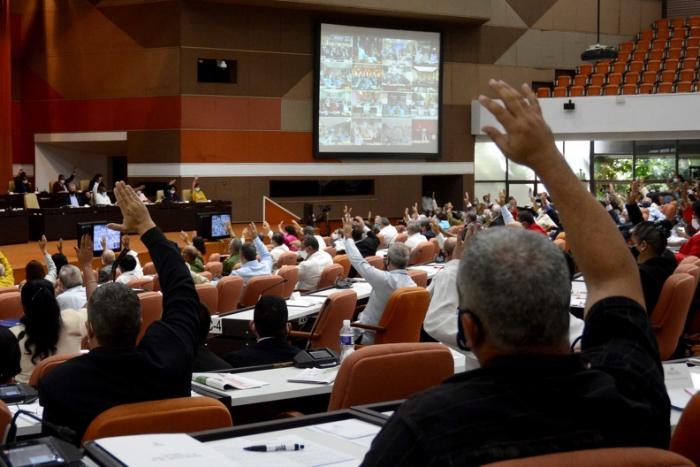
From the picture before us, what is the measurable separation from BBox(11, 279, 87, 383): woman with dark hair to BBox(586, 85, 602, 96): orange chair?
19262 mm

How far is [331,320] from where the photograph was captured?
272 inches

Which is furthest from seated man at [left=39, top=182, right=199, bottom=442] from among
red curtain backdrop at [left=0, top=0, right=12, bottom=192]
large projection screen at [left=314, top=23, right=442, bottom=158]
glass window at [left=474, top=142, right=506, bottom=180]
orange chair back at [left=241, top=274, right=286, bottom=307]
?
glass window at [left=474, top=142, right=506, bottom=180]

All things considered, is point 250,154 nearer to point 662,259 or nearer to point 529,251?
point 662,259

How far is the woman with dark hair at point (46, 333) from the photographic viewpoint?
17.0ft

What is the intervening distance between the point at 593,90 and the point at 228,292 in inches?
646

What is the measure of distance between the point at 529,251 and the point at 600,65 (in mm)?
23611

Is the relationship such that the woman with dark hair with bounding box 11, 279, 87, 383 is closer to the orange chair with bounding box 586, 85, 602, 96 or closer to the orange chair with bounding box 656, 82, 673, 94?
the orange chair with bounding box 656, 82, 673, 94

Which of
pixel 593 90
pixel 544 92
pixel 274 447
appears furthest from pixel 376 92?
pixel 274 447

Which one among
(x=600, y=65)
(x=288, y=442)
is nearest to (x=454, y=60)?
(x=600, y=65)

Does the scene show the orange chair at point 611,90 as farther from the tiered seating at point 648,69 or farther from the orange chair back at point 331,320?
the orange chair back at point 331,320

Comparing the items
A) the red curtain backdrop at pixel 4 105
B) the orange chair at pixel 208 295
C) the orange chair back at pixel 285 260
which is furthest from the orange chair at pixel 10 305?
the red curtain backdrop at pixel 4 105

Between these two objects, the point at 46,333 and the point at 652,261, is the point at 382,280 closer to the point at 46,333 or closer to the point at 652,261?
the point at 652,261

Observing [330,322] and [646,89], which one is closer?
[330,322]

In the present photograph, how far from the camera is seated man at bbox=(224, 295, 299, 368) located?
5.24 meters
